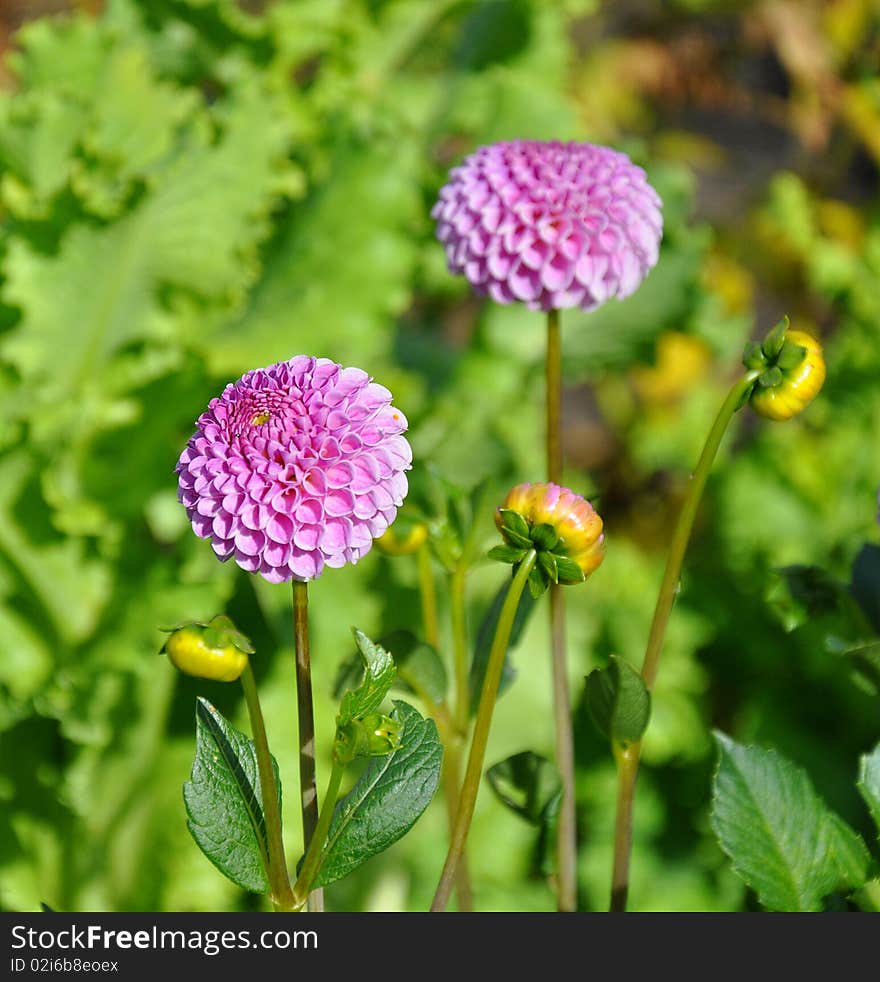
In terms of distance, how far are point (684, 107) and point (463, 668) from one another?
2.13 meters

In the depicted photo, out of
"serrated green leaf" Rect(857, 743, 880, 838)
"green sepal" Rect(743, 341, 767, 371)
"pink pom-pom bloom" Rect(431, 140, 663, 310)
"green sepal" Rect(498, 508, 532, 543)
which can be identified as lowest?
"serrated green leaf" Rect(857, 743, 880, 838)

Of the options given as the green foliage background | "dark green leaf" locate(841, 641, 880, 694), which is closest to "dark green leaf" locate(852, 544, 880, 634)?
"dark green leaf" locate(841, 641, 880, 694)

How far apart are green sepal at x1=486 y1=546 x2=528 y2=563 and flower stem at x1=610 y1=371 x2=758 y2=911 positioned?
9cm

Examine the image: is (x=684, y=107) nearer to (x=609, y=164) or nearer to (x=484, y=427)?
(x=484, y=427)

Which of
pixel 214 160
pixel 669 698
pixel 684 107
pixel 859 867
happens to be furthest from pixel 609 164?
pixel 684 107

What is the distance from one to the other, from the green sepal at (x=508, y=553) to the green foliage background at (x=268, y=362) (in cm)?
26

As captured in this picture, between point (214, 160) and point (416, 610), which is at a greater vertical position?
point (214, 160)

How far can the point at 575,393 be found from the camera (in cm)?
207

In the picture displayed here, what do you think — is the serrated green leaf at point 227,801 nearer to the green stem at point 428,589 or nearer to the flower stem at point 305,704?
the flower stem at point 305,704

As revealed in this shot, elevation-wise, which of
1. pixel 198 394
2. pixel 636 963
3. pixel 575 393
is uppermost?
pixel 575 393

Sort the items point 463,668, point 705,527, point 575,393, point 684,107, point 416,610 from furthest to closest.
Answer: point 684,107 < point 575,393 < point 705,527 < point 416,610 < point 463,668

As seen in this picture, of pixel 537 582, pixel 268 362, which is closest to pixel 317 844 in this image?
pixel 537 582

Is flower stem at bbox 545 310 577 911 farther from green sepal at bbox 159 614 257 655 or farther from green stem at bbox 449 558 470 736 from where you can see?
green sepal at bbox 159 614 257 655

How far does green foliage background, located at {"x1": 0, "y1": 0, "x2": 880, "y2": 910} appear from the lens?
3.41 feet
